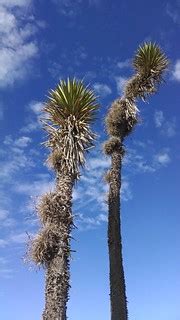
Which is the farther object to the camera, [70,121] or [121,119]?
[121,119]

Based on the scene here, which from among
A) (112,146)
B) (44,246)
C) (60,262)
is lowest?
(60,262)

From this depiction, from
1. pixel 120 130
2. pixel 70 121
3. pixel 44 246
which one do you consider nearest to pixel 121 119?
pixel 120 130

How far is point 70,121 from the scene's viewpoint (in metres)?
15.0

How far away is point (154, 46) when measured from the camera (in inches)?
757

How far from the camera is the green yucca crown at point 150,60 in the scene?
1903cm

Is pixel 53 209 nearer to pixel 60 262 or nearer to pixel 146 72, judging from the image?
pixel 60 262

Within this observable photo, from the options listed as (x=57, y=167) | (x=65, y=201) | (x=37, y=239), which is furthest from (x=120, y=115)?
(x=37, y=239)

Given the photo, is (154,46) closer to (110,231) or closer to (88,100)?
(88,100)

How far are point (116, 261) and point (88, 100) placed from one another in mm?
4652

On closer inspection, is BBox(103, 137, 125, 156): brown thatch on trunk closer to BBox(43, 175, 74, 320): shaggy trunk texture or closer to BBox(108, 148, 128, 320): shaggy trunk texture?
BBox(108, 148, 128, 320): shaggy trunk texture

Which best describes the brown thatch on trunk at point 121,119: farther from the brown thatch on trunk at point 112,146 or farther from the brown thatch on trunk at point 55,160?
the brown thatch on trunk at point 55,160

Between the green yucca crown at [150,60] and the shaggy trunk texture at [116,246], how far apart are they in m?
3.39

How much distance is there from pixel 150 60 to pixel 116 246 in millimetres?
7022

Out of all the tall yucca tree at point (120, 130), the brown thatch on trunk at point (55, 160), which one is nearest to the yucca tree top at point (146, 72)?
the tall yucca tree at point (120, 130)
